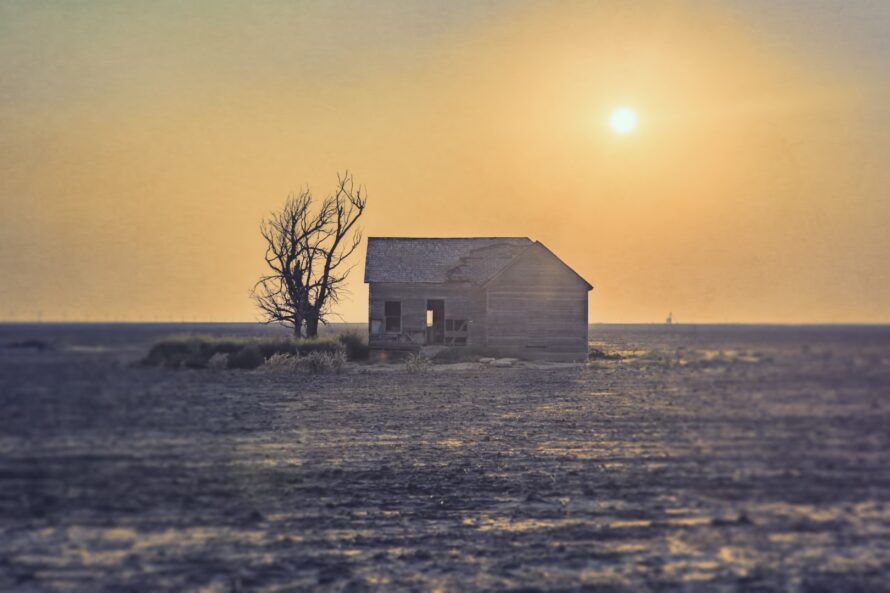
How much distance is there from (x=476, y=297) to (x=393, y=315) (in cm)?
454

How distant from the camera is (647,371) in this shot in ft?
103

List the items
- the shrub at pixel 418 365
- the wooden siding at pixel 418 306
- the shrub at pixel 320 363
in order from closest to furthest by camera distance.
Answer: the shrub at pixel 320 363
the shrub at pixel 418 365
the wooden siding at pixel 418 306

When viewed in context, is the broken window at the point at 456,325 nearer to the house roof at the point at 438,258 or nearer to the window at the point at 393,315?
the house roof at the point at 438,258

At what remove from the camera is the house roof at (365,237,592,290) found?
40.7 m

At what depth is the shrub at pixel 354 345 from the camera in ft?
125

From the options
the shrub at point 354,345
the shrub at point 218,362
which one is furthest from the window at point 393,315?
the shrub at point 218,362

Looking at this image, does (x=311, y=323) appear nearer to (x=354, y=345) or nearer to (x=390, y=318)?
(x=390, y=318)

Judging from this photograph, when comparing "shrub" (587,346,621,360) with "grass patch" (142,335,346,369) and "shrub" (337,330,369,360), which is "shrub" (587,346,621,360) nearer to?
"shrub" (337,330,369,360)

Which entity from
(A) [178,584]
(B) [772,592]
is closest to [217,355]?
(A) [178,584]

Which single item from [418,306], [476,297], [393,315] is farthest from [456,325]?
[393,315]

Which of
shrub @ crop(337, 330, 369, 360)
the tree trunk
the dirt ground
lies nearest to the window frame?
shrub @ crop(337, 330, 369, 360)

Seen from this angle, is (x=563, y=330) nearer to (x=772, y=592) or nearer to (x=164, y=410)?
(x=164, y=410)

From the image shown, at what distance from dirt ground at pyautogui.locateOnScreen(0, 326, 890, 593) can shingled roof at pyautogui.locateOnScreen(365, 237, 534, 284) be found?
20.3 meters

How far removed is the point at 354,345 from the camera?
38.8 metres
